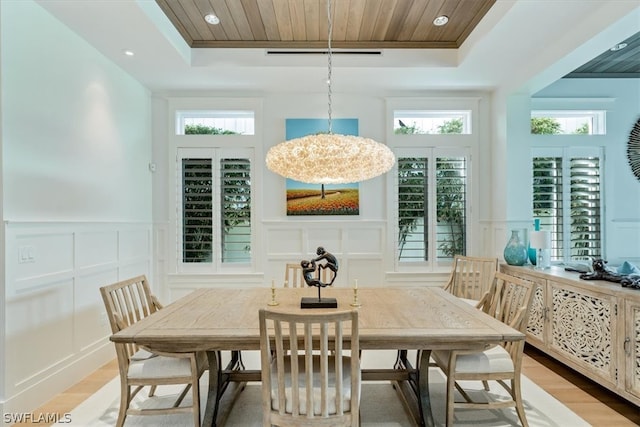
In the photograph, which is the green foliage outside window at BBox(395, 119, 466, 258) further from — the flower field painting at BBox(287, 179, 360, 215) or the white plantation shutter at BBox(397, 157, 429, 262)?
the flower field painting at BBox(287, 179, 360, 215)

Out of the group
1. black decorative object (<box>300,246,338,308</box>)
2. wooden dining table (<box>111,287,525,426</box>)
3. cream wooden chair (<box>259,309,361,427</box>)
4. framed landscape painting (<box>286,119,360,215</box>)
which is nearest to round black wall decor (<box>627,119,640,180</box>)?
wooden dining table (<box>111,287,525,426</box>)

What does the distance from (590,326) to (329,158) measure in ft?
7.84

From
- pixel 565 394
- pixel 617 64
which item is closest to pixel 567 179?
pixel 617 64

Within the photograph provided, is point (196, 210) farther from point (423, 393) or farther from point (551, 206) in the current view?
point (551, 206)

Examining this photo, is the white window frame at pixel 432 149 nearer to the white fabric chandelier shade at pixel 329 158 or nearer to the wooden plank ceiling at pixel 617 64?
the wooden plank ceiling at pixel 617 64

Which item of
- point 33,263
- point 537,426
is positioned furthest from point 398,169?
point 33,263

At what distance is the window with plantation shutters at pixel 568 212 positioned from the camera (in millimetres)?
4262

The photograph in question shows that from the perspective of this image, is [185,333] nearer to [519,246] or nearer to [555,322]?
[555,322]

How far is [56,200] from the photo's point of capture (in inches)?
114

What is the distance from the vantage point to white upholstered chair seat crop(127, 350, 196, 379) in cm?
220

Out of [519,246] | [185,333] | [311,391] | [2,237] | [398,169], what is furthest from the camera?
[398,169]

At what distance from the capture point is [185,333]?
1946 mm

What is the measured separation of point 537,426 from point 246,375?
194cm

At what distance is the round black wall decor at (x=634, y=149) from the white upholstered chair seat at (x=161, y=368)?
15.6ft
